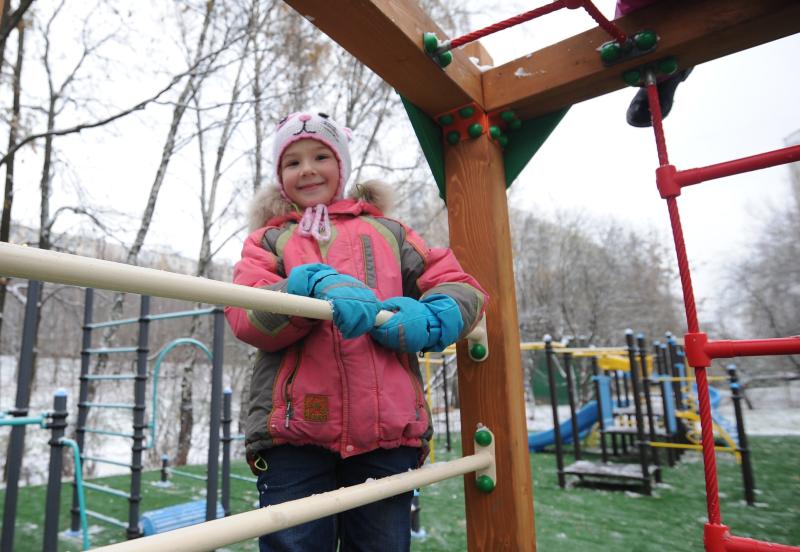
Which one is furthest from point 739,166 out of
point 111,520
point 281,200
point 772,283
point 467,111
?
point 772,283

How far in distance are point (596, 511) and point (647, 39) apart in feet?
11.9

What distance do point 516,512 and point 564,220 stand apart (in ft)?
52.4

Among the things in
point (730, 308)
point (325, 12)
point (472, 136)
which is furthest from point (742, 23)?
point (730, 308)

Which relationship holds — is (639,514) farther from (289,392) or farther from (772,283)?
(772,283)

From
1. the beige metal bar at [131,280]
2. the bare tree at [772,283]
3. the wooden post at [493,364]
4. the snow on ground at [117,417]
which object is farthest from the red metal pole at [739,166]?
the bare tree at [772,283]

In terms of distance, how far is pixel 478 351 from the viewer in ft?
4.73

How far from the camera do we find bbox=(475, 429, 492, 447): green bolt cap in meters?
1.39

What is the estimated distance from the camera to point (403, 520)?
3.69 ft

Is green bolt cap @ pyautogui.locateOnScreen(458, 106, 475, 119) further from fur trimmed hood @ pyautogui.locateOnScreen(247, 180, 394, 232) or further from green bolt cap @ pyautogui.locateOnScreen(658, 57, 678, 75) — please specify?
green bolt cap @ pyautogui.locateOnScreen(658, 57, 678, 75)

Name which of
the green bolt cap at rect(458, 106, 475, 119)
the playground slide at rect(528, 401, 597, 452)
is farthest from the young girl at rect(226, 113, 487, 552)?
the playground slide at rect(528, 401, 597, 452)

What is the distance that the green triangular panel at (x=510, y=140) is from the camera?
1546 millimetres

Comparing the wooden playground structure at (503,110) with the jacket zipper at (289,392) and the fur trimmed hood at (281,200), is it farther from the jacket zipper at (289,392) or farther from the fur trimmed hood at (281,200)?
the jacket zipper at (289,392)

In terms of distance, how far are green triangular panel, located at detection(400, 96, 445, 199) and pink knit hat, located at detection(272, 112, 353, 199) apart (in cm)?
24

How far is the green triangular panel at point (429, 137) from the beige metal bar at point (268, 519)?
3.00ft
